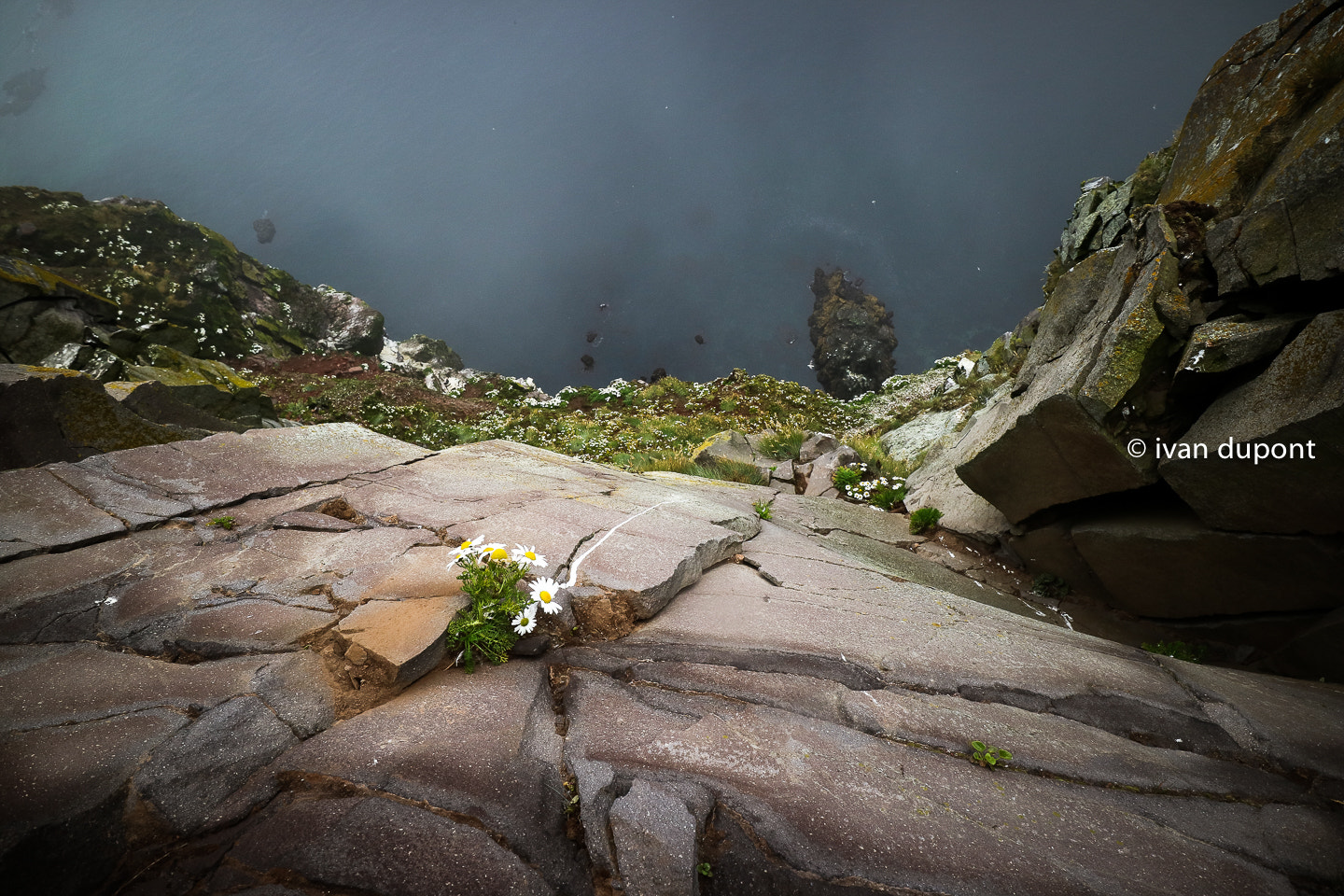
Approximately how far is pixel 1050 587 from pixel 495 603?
6.92 m

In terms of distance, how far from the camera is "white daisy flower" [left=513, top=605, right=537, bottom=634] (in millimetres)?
3019

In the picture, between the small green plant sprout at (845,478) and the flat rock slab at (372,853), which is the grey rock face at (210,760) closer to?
the flat rock slab at (372,853)

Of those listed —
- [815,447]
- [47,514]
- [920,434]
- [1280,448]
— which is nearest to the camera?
[47,514]

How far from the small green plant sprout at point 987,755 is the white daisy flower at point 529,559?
274 centimetres

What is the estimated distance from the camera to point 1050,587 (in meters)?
6.53

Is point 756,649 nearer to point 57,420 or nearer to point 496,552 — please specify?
point 496,552

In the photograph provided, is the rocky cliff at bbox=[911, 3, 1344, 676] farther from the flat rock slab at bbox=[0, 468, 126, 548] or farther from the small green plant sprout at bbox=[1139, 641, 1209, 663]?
the flat rock slab at bbox=[0, 468, 126, 548]

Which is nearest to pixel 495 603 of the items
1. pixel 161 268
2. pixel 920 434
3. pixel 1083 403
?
pixel 1083 403

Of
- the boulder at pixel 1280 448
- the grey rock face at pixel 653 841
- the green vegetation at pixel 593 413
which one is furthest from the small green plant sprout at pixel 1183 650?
the green vegetation at pixel 593 413

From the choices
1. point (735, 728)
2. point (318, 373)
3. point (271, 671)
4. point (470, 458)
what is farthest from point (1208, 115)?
point (318, 373)

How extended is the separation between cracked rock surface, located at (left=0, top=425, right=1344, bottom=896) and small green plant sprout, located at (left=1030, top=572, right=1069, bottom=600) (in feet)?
7.86

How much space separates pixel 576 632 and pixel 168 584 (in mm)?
2763

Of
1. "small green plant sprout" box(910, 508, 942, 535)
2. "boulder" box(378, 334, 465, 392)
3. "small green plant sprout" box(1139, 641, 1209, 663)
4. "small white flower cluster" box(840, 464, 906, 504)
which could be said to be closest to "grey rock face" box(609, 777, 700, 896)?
"small green plant sprout" box(1139, 641, 1209, 663)

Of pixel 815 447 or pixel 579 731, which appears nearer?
pixel 579 731
